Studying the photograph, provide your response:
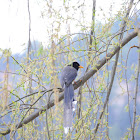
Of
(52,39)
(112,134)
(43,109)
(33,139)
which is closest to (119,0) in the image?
(52,39)

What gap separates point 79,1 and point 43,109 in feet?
2.72

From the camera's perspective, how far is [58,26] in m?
1.41

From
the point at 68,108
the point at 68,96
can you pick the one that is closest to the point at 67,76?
the point at 68,96

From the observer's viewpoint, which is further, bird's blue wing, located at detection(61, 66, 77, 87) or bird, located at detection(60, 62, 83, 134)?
bird's blue wing, located at detection(61, 66, 77, 87)

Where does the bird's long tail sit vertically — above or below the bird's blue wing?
below

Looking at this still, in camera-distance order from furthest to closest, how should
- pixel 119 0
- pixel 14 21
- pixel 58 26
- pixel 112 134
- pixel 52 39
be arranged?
pixel 112 134, pixel 119 0, pixel 14 21, pixel 58 26, pixel 52 39

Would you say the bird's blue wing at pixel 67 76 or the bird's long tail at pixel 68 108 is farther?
the bird's blue wing at pixel 67 76

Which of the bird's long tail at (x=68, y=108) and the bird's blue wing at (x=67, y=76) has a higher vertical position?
the bird's blue wing at (x=67, y=76)

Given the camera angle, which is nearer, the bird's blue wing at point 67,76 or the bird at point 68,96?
the bird at point 68,96

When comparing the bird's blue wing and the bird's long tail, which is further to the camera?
the bird's blue wing

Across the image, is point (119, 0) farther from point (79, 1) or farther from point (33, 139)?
point (33, 139)

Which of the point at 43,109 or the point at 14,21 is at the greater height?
the point at 14,21

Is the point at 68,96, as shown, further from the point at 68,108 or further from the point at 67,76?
the point at 67,76

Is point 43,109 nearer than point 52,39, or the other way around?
point 52,39
